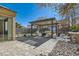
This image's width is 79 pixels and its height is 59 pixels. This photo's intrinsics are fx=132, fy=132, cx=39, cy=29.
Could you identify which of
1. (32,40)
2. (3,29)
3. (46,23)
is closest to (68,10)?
(46,23)

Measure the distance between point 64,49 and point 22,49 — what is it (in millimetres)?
1844

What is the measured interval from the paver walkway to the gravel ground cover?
22 centimetres

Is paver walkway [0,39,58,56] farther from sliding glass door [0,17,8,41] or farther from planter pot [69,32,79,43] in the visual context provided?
planter pot [69,32,79,43]

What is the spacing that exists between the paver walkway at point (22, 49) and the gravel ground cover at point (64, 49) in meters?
0.22

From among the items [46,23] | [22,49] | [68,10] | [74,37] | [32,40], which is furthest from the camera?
[74,37]

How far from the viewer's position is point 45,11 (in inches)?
234

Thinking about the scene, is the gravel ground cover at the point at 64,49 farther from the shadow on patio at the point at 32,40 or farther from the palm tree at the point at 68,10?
the palm tree at the point at 68,10

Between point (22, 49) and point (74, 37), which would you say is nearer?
point (22, 49)

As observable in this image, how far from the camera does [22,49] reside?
5.77m

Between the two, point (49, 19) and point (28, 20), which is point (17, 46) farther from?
point (49, 19)

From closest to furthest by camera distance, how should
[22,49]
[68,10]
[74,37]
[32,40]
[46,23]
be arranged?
1. [22,49]
2. [68,10]
3. [32,40]
4. [46,23]
5. [74,37]

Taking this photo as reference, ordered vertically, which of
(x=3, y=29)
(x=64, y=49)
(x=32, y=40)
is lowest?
(x=64, y=49)

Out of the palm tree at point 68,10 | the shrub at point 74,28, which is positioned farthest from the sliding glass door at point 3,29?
the shrub at point 74,28

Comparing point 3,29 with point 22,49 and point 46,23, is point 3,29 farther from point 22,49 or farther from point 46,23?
point 46,23
